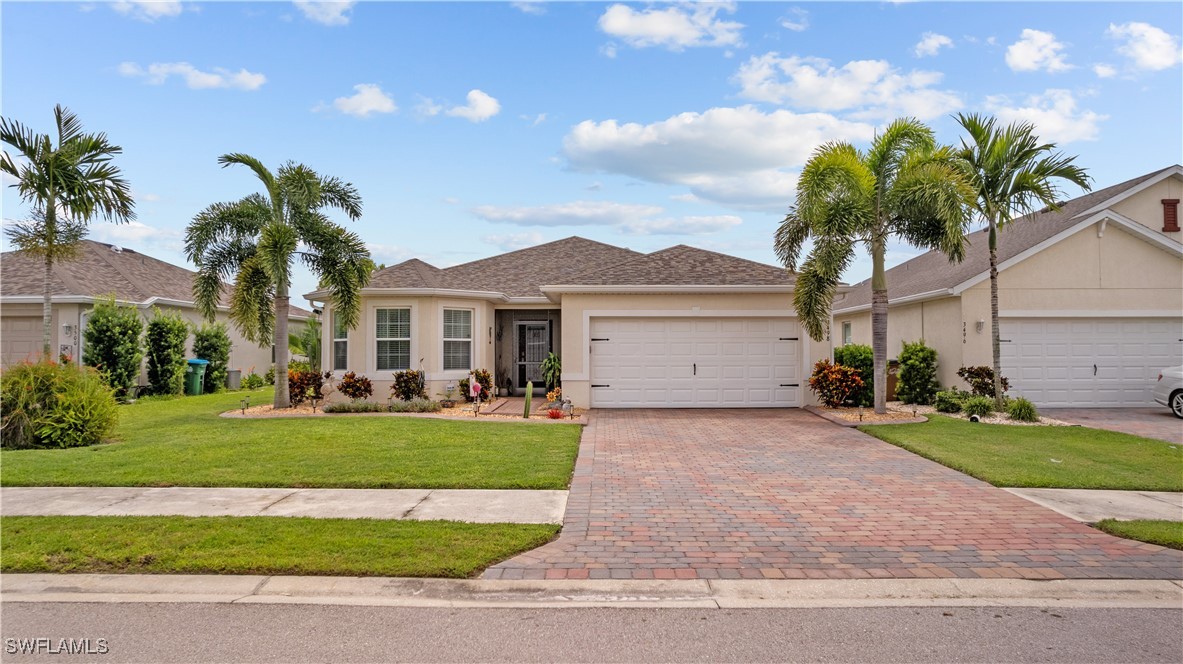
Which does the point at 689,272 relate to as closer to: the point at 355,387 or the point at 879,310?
the point at 879,310

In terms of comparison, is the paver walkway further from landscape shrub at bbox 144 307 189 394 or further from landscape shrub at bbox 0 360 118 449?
landscape shrub at bbox 144 307 189 394

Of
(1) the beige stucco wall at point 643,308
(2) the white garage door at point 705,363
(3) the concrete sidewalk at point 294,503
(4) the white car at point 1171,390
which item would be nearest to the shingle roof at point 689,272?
(1) the beige stucco wall at point 643,308

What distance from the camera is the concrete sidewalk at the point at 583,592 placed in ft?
15.2

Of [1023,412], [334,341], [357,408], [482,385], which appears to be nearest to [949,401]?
[1023,412]

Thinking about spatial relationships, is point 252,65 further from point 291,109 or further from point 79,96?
point 79,96

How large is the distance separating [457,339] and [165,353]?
950 cm

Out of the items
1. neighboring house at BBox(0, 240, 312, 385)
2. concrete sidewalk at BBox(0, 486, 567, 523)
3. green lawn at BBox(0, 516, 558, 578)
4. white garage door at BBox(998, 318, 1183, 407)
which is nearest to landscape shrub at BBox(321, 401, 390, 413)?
neighboring house at BBox(0, 240, 312, 385)

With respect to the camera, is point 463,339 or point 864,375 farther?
point 463,339

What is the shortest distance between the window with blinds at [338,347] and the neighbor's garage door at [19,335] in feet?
29.3

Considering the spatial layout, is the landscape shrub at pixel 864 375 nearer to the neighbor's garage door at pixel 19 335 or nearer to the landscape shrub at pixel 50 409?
the landscape shrub at pixel 50 409

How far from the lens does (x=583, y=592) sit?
477cm

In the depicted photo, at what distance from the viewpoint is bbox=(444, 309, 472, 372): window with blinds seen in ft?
55.9

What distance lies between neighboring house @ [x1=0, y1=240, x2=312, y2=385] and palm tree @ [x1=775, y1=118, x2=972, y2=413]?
14689 mm

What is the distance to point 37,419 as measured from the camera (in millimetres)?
10609
